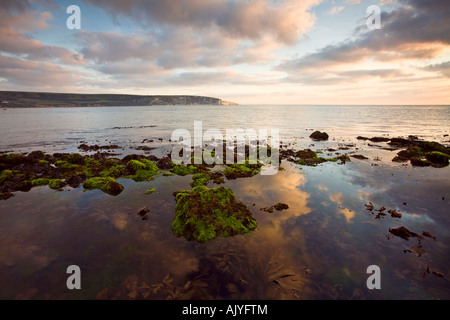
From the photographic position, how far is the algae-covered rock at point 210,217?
8445 mm

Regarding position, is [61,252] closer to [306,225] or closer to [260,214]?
[260,214]

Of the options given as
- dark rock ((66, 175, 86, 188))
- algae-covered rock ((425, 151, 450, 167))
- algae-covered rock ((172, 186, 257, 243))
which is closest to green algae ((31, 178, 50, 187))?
dark rock ((66, 175, 86, 188))

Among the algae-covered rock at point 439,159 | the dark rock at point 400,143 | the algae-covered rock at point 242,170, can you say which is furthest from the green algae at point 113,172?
the dark rock at point 400,143

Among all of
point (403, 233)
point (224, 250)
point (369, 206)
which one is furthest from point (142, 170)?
point (403, 233)

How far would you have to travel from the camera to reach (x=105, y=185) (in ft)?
42.9

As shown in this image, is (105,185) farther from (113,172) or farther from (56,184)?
(56,184)

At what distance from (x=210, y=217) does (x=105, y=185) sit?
8426 millimetres

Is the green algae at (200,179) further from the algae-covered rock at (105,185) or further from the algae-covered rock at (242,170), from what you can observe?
the algae-covered rock at (105,185)

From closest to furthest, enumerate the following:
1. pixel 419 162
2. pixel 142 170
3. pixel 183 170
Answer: pixel 142 170
pixel 183 170
pixel 419 162

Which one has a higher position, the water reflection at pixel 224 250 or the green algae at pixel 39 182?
the green algae at pixel 39 182

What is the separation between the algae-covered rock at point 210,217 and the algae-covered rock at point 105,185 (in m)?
5.30

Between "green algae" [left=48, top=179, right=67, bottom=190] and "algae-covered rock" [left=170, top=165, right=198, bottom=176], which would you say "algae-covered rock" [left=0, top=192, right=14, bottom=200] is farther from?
"algae-covered rock" [left=170, top=165, right=198, bottom=176]

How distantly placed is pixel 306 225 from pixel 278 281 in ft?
12.1
